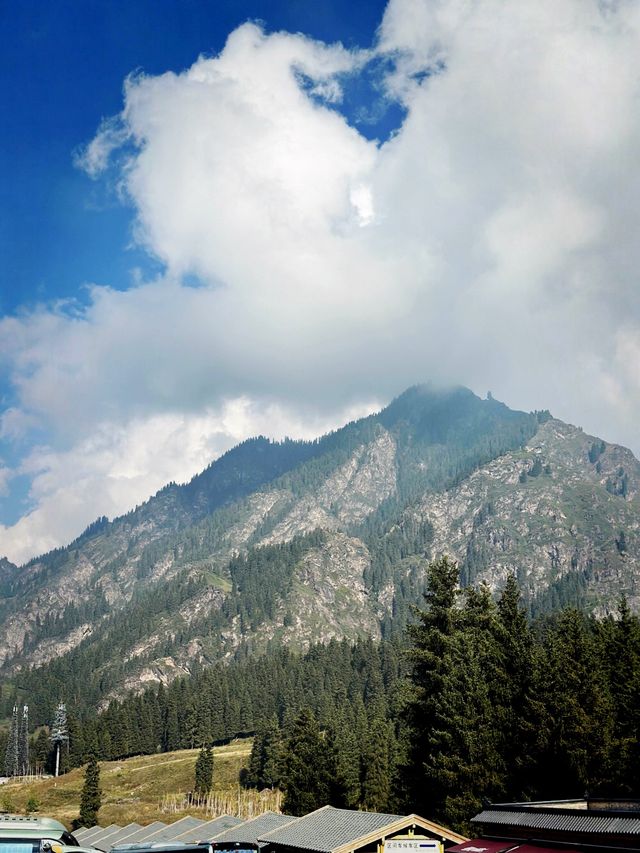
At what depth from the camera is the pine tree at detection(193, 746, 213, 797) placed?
133 m

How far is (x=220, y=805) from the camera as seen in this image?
409 ft

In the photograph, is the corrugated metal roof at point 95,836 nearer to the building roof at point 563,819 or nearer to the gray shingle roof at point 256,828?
the gray shingle roof at point 256,828

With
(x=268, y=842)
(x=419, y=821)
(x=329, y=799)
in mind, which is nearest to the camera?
(x=419, y=821)

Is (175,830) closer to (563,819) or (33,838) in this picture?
(563,819)

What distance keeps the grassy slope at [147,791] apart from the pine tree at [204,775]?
2484 mm

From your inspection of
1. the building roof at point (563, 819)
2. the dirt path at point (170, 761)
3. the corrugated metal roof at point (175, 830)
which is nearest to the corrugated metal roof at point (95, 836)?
the corrugated metal roof at point (175, 830)

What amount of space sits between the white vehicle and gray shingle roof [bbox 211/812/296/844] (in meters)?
29.8

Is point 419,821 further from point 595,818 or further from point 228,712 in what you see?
point 228,712

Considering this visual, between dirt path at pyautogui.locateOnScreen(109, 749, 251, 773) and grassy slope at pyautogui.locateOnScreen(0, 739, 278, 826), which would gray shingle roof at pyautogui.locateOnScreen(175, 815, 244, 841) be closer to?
grassy slope at pyautogui.locateOnScreen(0, 739, 278, 826)

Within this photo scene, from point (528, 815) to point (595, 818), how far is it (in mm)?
5188

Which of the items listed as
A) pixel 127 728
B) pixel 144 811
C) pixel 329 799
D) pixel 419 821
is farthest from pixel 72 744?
pixel 419 821

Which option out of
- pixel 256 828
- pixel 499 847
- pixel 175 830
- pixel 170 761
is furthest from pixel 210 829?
pixel 170 761

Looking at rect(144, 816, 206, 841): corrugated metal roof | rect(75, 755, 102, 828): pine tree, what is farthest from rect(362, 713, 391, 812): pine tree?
rect(75, 755, 102, 828): pine tree

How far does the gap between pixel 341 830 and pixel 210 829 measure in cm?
3019
